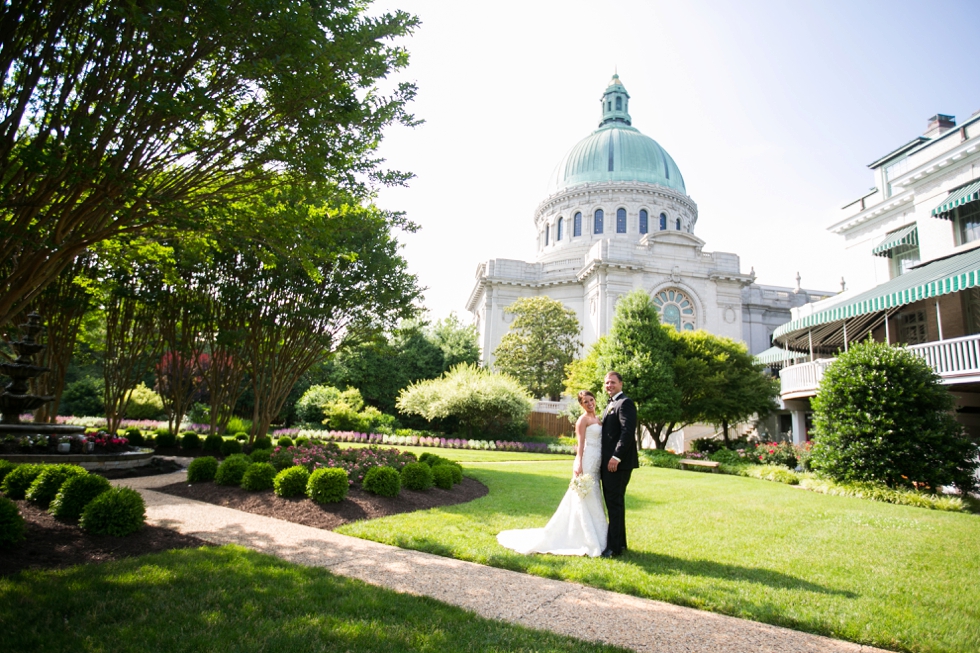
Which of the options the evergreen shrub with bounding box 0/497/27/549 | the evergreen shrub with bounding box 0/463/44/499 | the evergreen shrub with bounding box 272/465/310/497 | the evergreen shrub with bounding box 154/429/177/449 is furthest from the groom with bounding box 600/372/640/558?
the evergreen shrub with bounding box 154/429/177/449

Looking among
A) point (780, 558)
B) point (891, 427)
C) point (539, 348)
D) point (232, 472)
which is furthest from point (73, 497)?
point (539, 348)

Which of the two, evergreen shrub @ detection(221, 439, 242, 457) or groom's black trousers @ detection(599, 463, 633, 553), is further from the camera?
evergreen shrub @ detection(221, 439, 242, 457)

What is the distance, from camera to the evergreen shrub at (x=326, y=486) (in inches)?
321

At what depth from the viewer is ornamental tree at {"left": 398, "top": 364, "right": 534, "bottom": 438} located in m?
26.4

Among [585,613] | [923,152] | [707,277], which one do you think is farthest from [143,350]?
[707,277]

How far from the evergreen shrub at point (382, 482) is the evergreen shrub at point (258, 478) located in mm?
1636

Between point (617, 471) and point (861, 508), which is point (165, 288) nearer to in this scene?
point (617, 471)

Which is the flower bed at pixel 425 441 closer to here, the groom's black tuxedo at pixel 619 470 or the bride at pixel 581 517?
the bride at pixel 581 517

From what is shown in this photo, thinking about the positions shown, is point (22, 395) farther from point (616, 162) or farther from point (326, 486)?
point (616, 162)

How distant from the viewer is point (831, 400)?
13648 mm

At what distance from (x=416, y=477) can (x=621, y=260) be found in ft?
116

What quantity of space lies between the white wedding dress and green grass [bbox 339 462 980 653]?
29 cm

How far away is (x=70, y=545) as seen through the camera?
5.44 metres

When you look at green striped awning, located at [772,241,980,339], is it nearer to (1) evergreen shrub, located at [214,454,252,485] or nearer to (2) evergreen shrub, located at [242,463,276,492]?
(2) evergreen shrub, located at [242,463,276,492]
